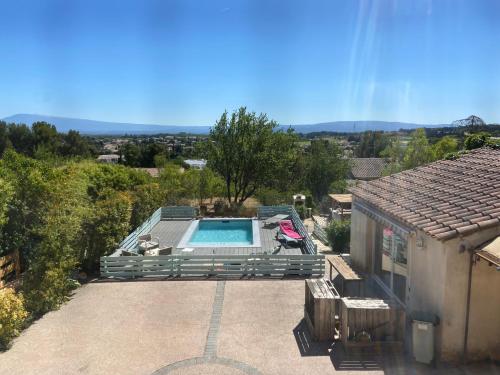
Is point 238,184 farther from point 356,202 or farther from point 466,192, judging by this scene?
point 466,192

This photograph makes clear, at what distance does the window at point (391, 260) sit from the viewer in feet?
30.7

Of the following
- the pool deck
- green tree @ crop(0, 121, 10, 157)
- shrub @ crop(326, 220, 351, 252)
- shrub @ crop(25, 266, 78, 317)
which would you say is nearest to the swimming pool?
the pool deck

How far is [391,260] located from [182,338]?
5.49 m

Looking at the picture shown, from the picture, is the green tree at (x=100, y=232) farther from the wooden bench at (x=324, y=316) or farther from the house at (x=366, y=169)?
the house at (x=366, y=169)

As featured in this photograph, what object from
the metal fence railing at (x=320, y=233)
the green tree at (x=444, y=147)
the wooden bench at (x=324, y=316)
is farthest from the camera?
the green tree at (x=444, y=147)

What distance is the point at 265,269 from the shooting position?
42.1 feet

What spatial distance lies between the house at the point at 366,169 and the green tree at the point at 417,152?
2103 cm

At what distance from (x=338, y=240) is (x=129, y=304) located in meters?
10.0

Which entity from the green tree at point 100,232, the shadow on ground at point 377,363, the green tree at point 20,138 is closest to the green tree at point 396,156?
the green tree at point 100,232

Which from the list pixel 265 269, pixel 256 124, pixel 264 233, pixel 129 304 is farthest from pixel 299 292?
pixel 256 124

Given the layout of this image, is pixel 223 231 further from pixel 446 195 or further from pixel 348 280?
pixel 446 195

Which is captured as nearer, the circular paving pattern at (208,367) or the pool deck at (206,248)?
the circular paving pattern at (208,367)

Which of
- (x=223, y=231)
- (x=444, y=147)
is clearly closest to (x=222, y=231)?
(x=223, y=231)

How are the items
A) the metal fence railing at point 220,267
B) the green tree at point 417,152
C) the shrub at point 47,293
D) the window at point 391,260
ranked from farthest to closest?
the green tree at point 417,152 < the metal fence railing at point 220,267 < the shrub at point 47,293 < the window at point 391,260
